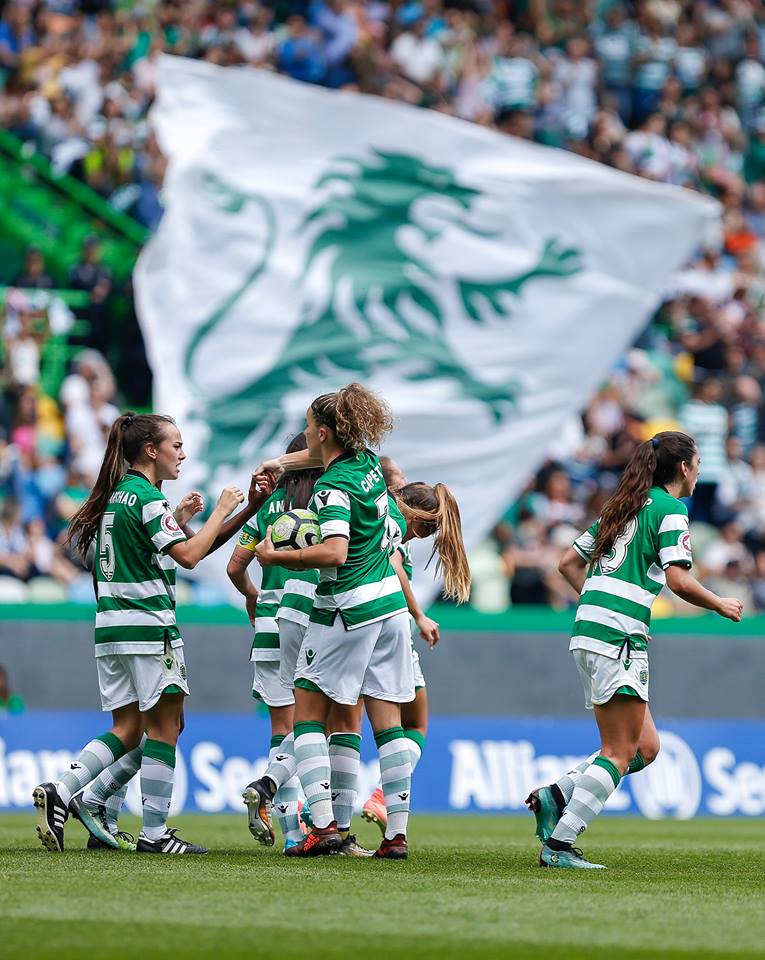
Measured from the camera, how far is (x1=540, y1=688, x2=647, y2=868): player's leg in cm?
746

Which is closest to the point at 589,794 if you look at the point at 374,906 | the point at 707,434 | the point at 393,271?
the point at 374,906

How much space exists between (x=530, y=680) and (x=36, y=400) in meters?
5.32

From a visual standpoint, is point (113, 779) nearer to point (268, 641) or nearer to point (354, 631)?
point (268, 641)

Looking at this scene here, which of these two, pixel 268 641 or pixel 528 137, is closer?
pixel 268 641

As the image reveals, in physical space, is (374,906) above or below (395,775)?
above

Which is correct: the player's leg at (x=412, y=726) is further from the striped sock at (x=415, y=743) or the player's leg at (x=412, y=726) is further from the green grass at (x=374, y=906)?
the green grass at (x=374, y=906)

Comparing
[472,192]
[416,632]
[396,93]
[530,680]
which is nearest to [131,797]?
[416,632]

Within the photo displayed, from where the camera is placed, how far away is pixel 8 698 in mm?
14477

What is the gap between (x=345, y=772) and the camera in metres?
7.98

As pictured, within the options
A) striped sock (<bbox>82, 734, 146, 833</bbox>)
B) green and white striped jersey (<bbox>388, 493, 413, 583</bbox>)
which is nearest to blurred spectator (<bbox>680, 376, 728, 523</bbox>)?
green and white striped jersey (<bbox>388, 493, 413, 583</bbox>)

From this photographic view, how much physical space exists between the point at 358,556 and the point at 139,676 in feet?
3.78

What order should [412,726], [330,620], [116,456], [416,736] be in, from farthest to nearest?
[412,726]
[416,736]
[116,456]
[330,620]

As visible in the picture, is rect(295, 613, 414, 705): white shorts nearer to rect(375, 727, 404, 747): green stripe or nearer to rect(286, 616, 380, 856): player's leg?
rect(286, 616, 380, 856): player's leg

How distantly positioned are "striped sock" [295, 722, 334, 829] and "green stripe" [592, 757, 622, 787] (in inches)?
45.9
